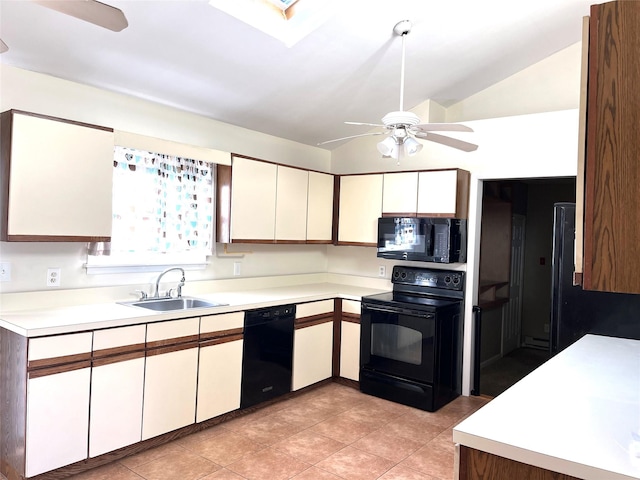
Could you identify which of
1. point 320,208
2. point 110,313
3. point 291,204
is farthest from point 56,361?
point 320,208

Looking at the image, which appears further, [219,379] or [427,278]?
[427,278]

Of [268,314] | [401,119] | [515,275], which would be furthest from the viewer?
[515,275]

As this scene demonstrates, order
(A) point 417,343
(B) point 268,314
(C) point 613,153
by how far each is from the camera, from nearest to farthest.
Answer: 1. (C) point 613,153
2. (B) point 268,314
3. (A) point 417,343

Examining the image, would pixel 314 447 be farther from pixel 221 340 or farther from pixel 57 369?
pixel 57 369

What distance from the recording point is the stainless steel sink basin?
3.15m

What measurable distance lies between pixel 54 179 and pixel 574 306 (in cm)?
291

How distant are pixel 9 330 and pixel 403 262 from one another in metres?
3.13

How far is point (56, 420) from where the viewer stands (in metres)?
2.36

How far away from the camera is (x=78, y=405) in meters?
2.44

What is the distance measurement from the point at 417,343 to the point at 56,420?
2481mm

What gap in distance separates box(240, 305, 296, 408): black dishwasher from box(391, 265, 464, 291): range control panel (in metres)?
1.15

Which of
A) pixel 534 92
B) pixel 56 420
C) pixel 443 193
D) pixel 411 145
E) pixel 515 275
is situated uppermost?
pixel 534 92

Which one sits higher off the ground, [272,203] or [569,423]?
[272,203]

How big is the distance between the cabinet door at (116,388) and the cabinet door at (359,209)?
221 cm
